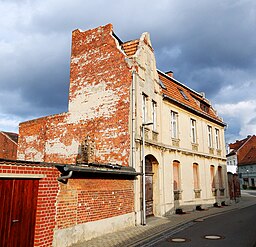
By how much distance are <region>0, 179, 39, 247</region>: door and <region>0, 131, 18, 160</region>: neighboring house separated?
2723 centimetres

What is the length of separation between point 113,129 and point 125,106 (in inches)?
55.2

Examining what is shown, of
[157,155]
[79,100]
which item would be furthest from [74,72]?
[157,155]

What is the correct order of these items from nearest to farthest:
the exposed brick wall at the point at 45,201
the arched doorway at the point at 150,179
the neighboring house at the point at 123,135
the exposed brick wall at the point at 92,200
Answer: the exposed brick wall at the point at 45,201, the exposed brick wall at the point at 92,200, the neighboring house at the point at 123,135, the arched doorway at the point at 150,179

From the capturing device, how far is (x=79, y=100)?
15969 mm

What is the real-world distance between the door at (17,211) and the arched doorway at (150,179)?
27.1 ft

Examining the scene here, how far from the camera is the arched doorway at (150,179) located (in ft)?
46.9

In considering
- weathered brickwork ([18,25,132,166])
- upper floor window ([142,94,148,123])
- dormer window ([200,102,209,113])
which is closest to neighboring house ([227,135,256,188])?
dormer window ([200,102,209,113])

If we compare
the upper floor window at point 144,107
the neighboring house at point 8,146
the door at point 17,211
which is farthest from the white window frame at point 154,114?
the neighboring house at point 8,146

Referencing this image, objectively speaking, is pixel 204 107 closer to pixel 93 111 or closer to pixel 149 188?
pixel 149 188

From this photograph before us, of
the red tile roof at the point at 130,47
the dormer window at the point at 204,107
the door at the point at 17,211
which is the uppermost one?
the red tile roof at the point at 130,47

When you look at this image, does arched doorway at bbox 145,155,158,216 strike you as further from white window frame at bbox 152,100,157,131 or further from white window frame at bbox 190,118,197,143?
white window frame at bbox 190,118,197,143

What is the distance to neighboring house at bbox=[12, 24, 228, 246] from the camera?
11883 mm

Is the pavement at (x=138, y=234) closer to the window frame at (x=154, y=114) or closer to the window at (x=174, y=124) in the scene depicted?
the window frame at (x=154, y=114)

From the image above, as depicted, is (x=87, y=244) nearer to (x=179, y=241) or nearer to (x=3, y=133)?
(x=179, y=241)
